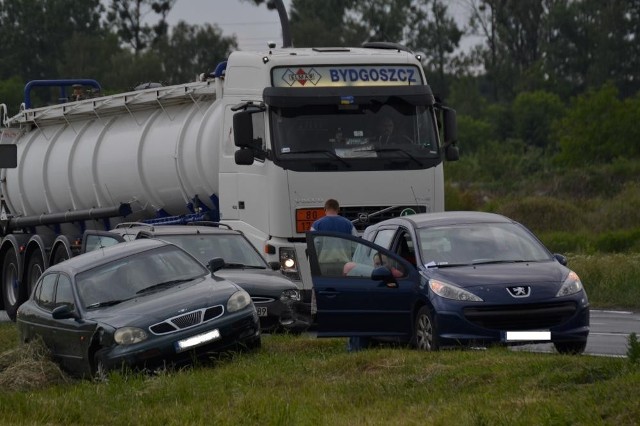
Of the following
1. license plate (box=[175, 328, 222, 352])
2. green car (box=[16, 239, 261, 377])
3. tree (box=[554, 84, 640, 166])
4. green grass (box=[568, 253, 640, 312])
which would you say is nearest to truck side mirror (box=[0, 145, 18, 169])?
green car (box=[16, 239, 261, 377])

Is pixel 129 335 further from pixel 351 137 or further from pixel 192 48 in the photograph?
pixel 192 48

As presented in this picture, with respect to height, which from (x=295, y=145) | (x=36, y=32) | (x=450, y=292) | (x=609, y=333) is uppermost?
(x=36, y=32)

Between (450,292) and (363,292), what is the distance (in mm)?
1049

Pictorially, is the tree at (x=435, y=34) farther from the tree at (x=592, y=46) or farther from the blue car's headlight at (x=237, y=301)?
the blue car's headlight at (x=237, y=301)

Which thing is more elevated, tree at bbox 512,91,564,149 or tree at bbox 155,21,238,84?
tree at bbox 155,21,238,84

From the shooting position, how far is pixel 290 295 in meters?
18.7

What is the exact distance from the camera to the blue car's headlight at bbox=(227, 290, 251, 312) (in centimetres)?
1590

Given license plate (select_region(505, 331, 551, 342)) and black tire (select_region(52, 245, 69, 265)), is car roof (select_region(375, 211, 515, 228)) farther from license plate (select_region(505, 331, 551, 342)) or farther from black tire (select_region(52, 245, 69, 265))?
black tire (select_region(52, 245, 69, 265))

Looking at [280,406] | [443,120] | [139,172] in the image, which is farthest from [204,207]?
[280,406]

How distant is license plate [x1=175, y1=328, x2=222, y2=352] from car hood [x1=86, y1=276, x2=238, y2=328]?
313mm

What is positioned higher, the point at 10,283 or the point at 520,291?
the point at 520,291

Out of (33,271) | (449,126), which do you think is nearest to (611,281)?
(449,126)

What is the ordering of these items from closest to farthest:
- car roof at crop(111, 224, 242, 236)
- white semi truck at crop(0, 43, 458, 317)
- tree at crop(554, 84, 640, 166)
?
car roof at crop(111, 224, 242, 236), white semi truck at crop(0, 43, 458, 317), tree at crop(554, 84, 640, 166)

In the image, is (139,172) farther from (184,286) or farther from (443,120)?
(184,286)
